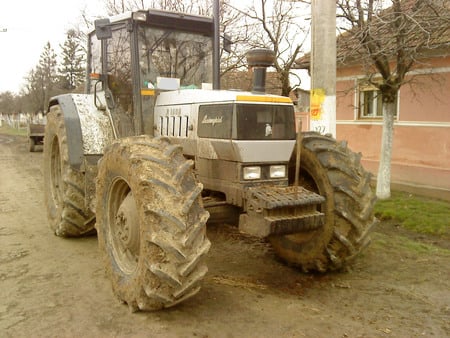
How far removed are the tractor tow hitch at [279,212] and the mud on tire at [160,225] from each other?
0.61m

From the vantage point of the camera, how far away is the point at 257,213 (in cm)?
412

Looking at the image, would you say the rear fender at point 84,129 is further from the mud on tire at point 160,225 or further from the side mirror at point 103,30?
the mud on tire at point 160,225

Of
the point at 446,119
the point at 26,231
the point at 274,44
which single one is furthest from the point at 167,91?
the point at 446,119

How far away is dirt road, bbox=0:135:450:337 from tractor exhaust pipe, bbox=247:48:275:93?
1979 mm

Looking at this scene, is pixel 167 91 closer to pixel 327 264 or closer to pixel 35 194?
pixel 327 264

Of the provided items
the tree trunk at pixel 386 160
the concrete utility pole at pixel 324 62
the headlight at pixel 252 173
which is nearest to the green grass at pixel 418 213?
the tree trunk at pixel 386 160

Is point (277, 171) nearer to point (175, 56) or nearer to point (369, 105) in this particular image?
point (175, 56)

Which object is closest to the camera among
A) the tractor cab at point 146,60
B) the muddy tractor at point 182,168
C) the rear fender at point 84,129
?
the muddy tractor at point 182,168

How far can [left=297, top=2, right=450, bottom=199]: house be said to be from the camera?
1076 centimetres

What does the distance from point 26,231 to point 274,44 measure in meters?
7.49

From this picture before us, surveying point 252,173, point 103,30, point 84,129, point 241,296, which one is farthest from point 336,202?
point 84,129

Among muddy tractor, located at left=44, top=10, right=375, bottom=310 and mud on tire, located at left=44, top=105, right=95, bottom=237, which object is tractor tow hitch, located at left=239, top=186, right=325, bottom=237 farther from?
mud on tire, located at left=44, top=105, right=95, bottom=237

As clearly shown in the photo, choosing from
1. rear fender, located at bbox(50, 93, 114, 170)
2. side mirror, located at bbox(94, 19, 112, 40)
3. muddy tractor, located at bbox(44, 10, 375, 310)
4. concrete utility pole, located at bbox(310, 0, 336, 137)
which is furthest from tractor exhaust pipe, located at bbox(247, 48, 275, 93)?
rear fender, located at bbox(50, 93, 114, 170)

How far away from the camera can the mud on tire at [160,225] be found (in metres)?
3.51
